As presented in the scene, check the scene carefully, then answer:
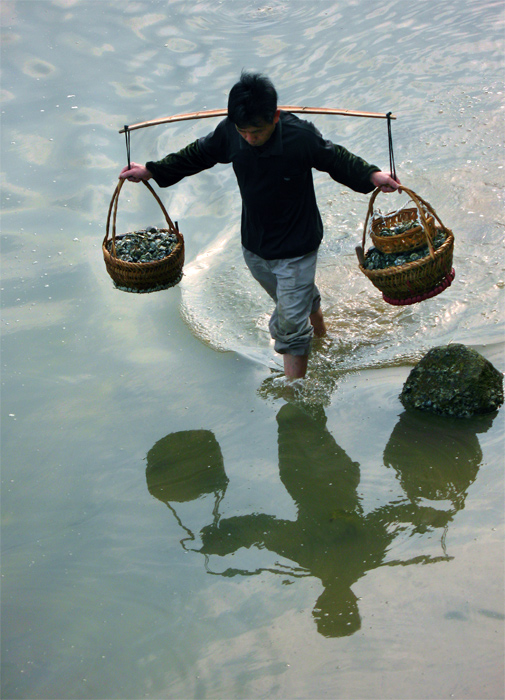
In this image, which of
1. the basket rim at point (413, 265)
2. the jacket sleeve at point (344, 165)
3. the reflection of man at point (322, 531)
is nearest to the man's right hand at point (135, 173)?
the jacket sleeve at point (344, 165)

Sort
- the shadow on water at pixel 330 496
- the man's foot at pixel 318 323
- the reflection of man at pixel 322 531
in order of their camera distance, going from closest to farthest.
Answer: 1. the reflection of man at pixel 322 531
2. the shadow on water at pixel 330 496
3. the man's foot at pixel 318 323

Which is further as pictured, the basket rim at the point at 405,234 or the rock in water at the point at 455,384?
the rock in water at the point at 455,384

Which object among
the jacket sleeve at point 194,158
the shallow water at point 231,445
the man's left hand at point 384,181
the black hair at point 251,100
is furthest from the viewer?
the jacket sleeve at point 194,158

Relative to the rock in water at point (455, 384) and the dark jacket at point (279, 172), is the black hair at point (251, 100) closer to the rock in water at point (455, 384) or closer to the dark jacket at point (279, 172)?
the dark jacket at point (279, 172)

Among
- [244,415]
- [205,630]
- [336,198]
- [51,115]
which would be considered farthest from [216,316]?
[51,115]

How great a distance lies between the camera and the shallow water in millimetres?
2846

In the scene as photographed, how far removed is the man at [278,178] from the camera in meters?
3.36

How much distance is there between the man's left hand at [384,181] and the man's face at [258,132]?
56 cm

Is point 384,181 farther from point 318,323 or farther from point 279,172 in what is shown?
point 318,323

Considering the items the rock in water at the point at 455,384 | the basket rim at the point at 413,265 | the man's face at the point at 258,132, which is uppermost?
the man's face at the point at 258,132

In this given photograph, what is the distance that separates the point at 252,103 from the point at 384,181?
2.47 ft

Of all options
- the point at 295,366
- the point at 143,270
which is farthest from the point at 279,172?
the point at 295,366

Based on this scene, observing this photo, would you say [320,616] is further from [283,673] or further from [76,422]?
[76,422]

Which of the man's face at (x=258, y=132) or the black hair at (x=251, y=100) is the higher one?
the black hair at (x=251, y=100)
